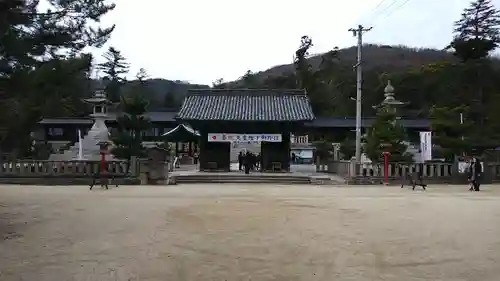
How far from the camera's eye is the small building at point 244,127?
109ft

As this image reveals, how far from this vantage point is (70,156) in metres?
33.4

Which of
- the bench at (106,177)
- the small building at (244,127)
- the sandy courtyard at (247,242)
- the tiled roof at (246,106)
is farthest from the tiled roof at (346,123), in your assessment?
the sandy courtyard at (247,242)

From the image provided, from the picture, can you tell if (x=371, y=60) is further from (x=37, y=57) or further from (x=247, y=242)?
(x=247, y=242)

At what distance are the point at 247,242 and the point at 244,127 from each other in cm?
2554

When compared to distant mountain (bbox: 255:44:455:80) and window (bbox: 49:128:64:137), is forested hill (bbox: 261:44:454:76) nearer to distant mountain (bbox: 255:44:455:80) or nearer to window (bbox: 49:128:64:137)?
distant mountain (bbox: 255:44:455:80)

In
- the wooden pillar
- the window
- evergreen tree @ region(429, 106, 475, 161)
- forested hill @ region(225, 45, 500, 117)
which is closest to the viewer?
evergreen tree @ region(429, 106, 475, 161)

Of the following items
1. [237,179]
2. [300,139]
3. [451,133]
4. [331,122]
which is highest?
[331,122]

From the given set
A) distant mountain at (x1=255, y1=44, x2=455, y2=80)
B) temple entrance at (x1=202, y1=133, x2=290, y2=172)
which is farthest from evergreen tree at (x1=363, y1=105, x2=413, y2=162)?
distant mountain at (x1=255, y1=44, x2=455, y2=80)

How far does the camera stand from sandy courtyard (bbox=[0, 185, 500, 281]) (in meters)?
6.61

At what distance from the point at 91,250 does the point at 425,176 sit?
20.8 m

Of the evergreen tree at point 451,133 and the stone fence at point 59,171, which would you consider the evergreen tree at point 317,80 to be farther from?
the stone fence at point 59,171

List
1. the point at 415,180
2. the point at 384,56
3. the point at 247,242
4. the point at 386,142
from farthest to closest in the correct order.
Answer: the point at 384,56 → the point at 386,142 → the point at 415,180 → the point at 247,242

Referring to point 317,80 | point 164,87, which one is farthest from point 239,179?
point 164,87

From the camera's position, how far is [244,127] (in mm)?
33969
